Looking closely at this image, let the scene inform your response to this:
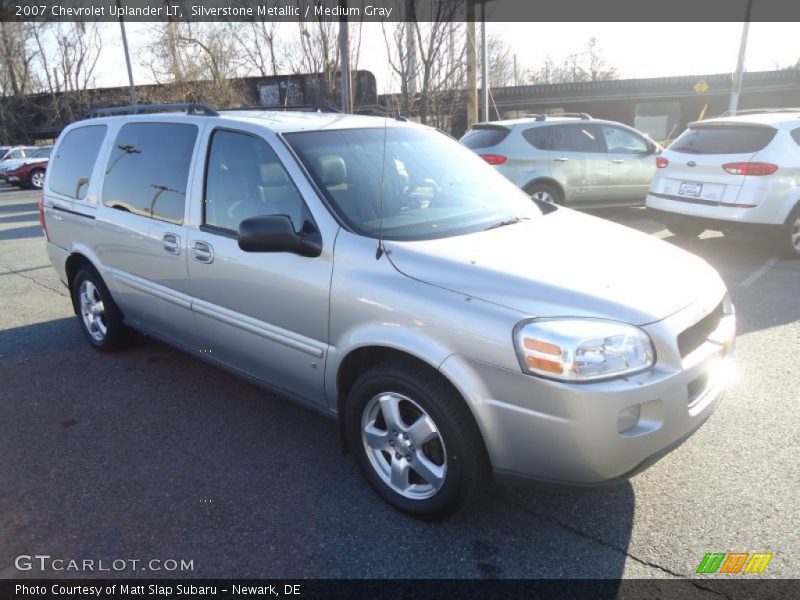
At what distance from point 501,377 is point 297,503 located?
4.18ft

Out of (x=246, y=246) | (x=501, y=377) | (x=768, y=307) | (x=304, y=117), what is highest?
(x=304, y=117)

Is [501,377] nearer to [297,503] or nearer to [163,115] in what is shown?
[297,503]

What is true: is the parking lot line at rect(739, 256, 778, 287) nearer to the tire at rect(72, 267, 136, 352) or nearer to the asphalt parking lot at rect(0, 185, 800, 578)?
the asphalt parking lot at rect(0, 185, 800, 578)

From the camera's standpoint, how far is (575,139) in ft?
31.6

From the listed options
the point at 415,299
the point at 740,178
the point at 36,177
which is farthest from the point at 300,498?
the point at 36,177

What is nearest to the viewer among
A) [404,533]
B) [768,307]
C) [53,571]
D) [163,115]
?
[53,571]

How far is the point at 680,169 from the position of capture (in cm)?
757

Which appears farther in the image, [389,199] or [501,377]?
[389,199]

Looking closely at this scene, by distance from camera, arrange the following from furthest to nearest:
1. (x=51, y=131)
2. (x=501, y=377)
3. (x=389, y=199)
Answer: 1. (x=51, y=131)
2. (x=389, y=199)
3. (x=501, y=377)

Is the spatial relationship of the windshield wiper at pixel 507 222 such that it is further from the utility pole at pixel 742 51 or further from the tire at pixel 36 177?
the tire at pixel 36 177

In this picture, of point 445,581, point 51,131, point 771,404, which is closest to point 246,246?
point 445,581

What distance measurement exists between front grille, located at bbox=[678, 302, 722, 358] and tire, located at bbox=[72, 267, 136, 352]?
4024 millimetres

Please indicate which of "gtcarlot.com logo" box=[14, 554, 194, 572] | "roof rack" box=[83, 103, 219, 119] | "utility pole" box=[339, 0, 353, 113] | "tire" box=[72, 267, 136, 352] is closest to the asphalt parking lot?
"gtcarlot.com logo" box=[14, 554, 194, 572]

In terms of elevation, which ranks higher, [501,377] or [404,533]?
[501,377]
